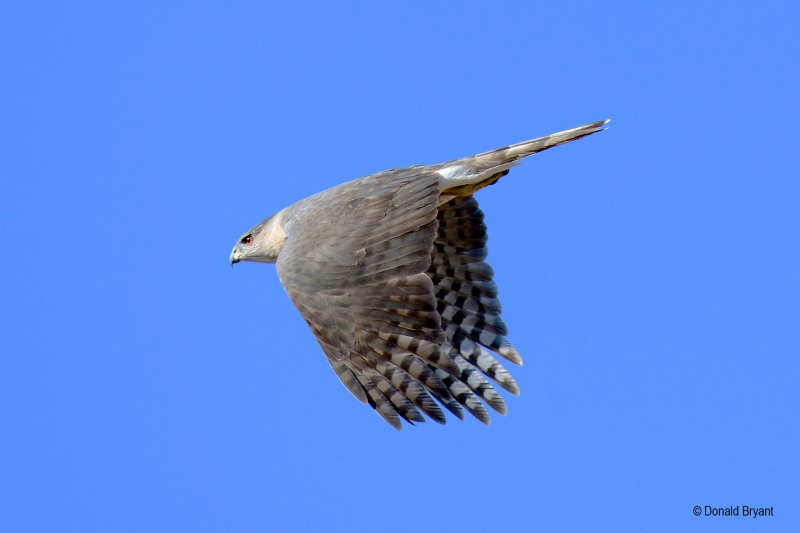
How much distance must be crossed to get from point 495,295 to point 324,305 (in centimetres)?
207

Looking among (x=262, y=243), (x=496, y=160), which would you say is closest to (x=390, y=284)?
(x=496, y=160)

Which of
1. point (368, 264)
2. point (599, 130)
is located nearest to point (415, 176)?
point (368, 264)

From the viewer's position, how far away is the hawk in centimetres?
673

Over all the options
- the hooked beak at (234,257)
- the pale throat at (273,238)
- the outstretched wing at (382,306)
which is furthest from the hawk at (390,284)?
the hooked beak at (234,257)

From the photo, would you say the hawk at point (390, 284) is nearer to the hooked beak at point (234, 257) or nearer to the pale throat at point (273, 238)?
the pale throat at point (273, 238)

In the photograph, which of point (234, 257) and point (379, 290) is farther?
point (234, 257)

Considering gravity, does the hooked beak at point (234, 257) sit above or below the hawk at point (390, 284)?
above

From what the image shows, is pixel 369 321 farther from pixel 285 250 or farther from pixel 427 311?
pixel 285 250

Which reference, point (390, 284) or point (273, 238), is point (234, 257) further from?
point (390, 284)

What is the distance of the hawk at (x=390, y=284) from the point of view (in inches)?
265

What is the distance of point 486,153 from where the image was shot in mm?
7859

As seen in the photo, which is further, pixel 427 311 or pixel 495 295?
pixel 495 295

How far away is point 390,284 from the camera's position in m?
6.72

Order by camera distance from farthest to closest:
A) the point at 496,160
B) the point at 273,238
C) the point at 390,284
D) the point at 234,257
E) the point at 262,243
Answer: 1. the point at 234,257
2. the point at 262,243
3. the point at 273,238
4. the point at 496,160
5. the point at 390,284
